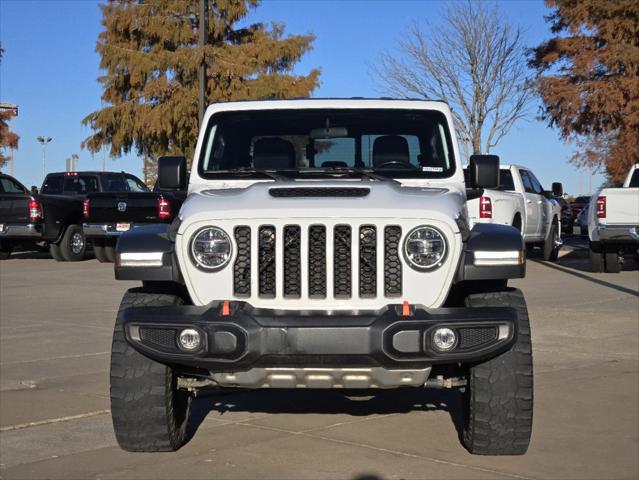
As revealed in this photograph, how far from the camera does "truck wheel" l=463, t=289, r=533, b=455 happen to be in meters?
5.46

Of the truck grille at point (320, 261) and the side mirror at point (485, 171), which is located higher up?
the side mirror at point (485, 171)

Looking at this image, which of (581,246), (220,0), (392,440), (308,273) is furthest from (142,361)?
(220,0)

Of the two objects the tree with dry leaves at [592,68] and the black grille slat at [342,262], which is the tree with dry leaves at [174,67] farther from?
the black grille slat at [342,262]

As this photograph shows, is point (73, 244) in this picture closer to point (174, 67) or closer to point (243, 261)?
point (174, 67)

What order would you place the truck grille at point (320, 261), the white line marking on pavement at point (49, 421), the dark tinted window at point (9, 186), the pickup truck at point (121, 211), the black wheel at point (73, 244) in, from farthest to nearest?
the dark tinted window at point (9, 186), the black wheel at point (73, 244), the pickup truck at point (121, 211), the white line marking on pavement at point (49, 421), the truck grille at point (320, 261)

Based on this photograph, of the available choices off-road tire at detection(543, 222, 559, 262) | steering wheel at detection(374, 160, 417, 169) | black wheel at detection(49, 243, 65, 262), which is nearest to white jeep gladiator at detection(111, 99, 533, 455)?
steering wheel at detection(374, 160, 417, 169)

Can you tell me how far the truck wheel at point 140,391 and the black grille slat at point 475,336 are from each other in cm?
155

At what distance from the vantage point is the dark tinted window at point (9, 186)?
2355 centimetres

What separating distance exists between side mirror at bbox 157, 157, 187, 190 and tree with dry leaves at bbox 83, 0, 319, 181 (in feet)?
95.7

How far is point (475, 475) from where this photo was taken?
5637mm

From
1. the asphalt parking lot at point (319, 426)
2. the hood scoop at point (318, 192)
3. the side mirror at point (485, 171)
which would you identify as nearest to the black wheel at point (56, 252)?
the asphalt parking lot at point (319, 426)

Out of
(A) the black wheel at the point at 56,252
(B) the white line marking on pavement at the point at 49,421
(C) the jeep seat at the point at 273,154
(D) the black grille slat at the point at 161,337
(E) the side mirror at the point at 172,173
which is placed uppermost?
(C) the jeep seat at the point at 273,154

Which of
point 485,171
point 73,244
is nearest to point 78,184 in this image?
point 73,244

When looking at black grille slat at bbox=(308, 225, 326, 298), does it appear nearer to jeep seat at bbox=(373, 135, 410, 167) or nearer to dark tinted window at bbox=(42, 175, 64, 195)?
jeep seat at bbox=(373, 135, 410, 167)
